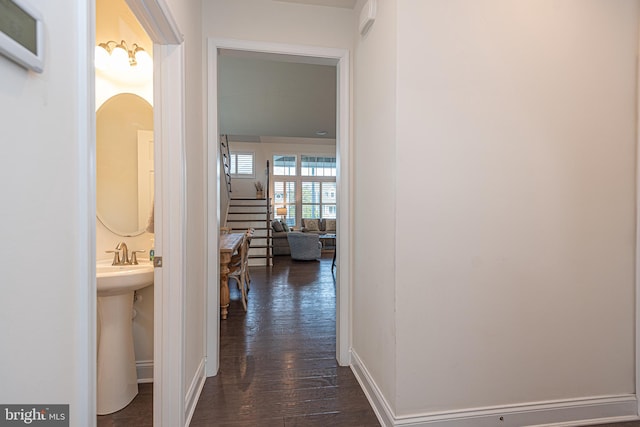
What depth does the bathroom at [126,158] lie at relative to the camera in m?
2.03

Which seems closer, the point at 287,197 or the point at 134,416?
the point at 134,416

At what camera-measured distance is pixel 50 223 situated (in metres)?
0.68

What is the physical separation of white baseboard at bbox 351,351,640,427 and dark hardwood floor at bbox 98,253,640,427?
63 mm

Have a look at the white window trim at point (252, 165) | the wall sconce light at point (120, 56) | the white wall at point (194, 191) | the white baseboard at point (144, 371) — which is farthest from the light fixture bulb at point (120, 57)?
the white window trim at point (252, 165)

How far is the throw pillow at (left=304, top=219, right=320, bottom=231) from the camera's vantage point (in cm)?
866

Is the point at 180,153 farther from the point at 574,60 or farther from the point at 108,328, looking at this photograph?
the point at 574,60

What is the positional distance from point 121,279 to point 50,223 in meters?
1.19

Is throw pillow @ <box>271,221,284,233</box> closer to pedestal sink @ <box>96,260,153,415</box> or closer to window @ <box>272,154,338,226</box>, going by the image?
window @ <box>272,154,338,226</box>

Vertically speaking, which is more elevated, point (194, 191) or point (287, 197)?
point (287, 197)

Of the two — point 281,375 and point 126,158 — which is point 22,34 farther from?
point 281,375

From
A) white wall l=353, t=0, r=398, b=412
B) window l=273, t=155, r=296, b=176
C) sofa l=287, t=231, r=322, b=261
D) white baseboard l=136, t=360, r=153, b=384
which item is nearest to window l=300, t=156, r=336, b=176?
window l=273, t=155, r=296, b=176

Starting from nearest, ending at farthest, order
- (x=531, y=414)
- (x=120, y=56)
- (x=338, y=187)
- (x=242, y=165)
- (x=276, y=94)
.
→ (x=531, y=414) → (x=120, y=56) → (x=338, y=187) → (x=276, y=94) → (x=242, y=165)

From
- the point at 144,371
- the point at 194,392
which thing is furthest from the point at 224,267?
the point at 194,392

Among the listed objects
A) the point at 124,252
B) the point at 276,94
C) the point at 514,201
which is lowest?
the point at 124,252
